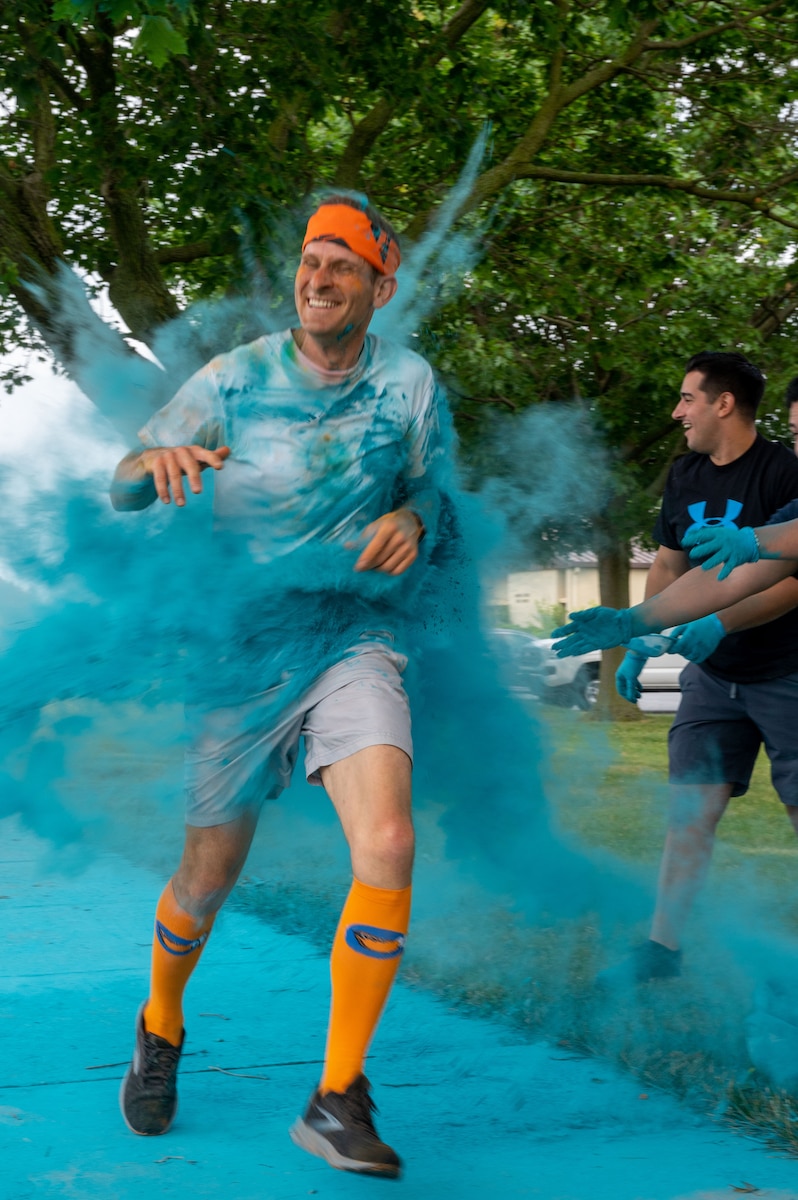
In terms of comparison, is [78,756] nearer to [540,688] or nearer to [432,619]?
[432,619]

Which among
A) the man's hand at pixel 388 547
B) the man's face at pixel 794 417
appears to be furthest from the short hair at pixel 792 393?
the man's hand at pixel 388 547

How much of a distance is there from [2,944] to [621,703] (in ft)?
8.26

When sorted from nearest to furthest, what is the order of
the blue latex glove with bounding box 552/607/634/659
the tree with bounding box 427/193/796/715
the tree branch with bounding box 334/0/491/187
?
the blue latex glove with bounding box 552/607/634/659 < the tree branch with bounding box 334/0/491/187 < the tree with bounding box 427/193/796/715

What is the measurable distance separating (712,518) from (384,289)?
1260 millimetres

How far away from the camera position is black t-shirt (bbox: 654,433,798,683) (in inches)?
147

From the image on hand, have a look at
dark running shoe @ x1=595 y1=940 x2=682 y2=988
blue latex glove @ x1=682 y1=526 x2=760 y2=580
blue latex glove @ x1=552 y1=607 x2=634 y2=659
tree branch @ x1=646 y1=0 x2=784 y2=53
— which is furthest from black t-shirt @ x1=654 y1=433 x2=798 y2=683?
tree branch @ x1=646 y1=0 x2=784 y2=53

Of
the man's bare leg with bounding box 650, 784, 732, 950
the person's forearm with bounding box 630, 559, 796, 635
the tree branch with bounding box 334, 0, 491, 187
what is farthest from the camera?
the tree branch with bounding box 334, 0, 491, 187

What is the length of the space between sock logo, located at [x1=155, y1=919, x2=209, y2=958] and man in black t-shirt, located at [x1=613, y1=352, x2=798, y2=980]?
1.37 meters

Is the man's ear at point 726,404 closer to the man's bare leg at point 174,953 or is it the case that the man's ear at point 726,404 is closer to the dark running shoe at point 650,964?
the dark running shoe at point 650,964

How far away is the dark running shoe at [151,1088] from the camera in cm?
312

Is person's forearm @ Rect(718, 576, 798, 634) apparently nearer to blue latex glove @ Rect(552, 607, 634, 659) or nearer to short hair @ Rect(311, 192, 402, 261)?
blue latex glove @ Rect(552, 607, 634, 659)

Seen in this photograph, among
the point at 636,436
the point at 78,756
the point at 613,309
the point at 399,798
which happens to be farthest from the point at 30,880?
the point at 636,436

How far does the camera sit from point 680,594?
11.7 feet

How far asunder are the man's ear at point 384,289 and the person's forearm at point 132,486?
26.9 inches
